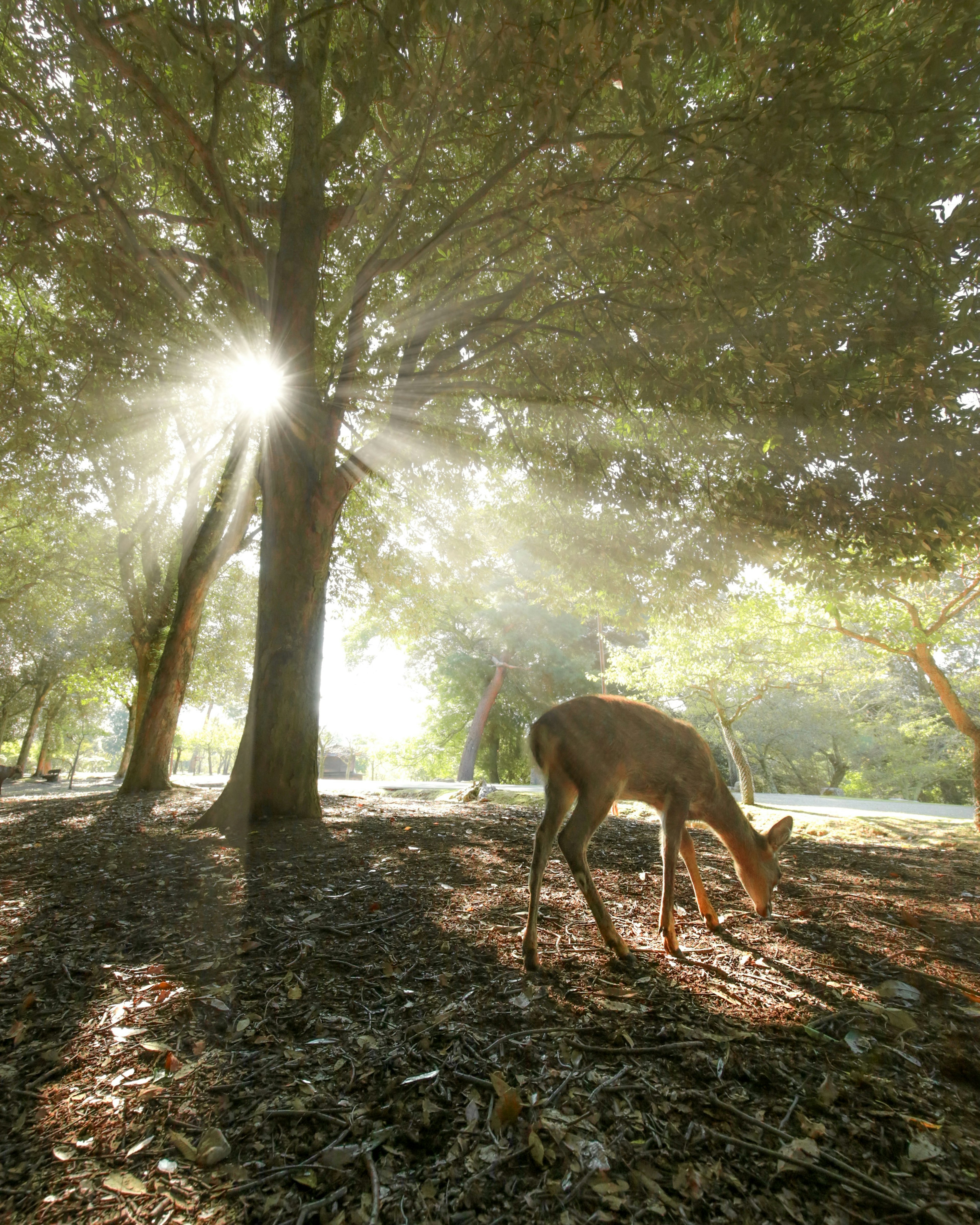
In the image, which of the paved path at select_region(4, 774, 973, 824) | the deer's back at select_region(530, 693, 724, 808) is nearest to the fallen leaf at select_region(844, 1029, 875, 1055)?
the deer's back at select_region(530, 693, 724, 808)

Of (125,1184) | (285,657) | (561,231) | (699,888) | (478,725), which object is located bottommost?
(125,1184)

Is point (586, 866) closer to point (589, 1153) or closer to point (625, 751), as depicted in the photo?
point (625, 751)

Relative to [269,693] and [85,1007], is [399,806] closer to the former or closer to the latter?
[269,693]

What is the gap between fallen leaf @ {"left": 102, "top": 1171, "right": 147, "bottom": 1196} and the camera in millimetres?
1662

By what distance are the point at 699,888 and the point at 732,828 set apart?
0.55m

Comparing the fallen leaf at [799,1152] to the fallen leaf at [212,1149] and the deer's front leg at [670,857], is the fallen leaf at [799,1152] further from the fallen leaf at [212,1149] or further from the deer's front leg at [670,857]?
the fallen leaf at [212,1149]

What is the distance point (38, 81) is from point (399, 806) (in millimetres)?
10947

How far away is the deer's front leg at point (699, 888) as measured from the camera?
3.93 meters

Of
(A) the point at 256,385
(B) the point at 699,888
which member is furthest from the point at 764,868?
(A) the point at 256,385

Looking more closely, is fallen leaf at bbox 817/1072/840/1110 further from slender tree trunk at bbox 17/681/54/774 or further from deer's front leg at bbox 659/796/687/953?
slender tree trunk at bbox 17/681/54/774

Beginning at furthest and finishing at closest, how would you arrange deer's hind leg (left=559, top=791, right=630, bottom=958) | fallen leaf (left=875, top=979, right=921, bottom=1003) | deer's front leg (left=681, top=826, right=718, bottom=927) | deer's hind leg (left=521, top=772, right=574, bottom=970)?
deer's front leg (left=681, top=826, right=718, bottom=927), deer's hind leg (left=559, top=791, right=630, bottom=958), deer's hind leg (left=521, top=772, right=574, bottom=970), fallen leaf (left=875, top=979, right=921, bottom=1003)

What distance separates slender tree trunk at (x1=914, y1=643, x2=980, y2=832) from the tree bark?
15.0 meters

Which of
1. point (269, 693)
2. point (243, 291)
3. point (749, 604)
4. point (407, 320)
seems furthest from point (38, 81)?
point (749, 604)

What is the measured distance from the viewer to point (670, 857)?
12.0 feet
